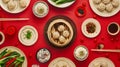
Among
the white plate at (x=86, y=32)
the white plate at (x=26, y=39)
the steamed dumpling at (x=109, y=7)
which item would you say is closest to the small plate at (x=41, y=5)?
the white plate at (x=26, y=39)

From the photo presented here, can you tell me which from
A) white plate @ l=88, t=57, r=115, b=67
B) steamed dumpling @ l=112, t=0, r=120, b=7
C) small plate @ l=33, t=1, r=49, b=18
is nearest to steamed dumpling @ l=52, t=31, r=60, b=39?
small plate @ l=33, t=1, r=49, b=18

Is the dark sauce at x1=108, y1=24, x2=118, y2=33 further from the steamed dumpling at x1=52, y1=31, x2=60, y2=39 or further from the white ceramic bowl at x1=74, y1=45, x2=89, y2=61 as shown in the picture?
the steamed dumpling at x1=52, y1=31, x2=60, y2=39

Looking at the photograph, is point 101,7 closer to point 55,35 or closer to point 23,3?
point 55,35

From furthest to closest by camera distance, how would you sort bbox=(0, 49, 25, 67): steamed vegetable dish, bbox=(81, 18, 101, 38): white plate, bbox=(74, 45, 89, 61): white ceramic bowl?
1. bbox=(81, 18, 101, 38): white plate
2. bbox=(74, 45, 89, 61): white ceramic bowl
3. bbox=(0, 49, 25, 67): steamed vegetable dish

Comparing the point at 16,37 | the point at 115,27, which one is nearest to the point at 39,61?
the point at 16,37

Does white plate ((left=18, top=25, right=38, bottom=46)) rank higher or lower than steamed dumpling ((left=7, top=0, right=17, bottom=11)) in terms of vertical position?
lower

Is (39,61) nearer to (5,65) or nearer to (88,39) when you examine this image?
(5,65)

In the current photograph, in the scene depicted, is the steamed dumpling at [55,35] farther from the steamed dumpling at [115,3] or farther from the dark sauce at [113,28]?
the steamed dumpling at [115,3]
